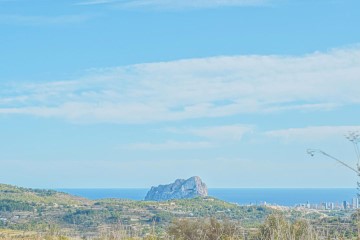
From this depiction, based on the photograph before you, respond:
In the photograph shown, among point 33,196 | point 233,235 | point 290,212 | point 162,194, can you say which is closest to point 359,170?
point 290,212

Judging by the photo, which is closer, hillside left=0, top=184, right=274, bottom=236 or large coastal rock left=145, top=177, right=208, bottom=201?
hillside left=0, top=184, right=274, bottom=236

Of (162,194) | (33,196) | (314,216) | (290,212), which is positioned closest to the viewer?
(314,216)

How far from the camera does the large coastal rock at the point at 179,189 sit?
125000mm

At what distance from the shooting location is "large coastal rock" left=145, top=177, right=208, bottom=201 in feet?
410

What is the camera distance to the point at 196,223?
18297 millimetres

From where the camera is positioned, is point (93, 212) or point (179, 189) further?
point (179, 189)

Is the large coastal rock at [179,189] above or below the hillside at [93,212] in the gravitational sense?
above

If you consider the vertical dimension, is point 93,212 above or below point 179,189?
below

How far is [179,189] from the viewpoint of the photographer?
12900 centimetres

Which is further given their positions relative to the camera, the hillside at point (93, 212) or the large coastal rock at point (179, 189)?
the large coastal rock at point (179, 189)

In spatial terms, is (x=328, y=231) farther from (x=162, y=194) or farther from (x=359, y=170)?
(x=162, y=194)

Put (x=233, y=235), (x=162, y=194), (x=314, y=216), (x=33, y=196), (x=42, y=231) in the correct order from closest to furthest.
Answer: (x=314, y=216), (x=233, y=235), (x=42, y=231), (x=33, y=196), (x=162, y=194)

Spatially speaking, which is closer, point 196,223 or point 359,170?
point 359,170

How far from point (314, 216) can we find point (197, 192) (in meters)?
117
